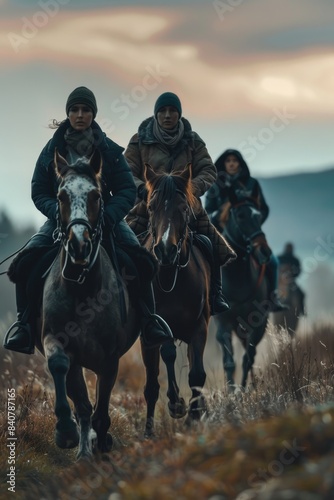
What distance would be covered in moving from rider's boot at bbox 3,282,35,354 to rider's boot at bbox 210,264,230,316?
298cm

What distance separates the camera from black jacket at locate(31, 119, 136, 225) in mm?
11227

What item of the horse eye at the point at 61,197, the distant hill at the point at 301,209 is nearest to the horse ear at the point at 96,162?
the horse eye at the point at 61,197

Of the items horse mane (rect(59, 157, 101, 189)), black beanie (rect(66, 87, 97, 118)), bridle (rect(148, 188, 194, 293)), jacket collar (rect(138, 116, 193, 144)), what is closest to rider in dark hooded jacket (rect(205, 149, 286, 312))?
jacket collar (rect(138, 116, 193, 144))

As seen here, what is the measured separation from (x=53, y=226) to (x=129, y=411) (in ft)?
14.9

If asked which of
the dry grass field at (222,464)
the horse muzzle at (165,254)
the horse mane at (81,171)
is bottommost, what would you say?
the dry grass field at (222,464)

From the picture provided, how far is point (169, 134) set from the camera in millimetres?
13688

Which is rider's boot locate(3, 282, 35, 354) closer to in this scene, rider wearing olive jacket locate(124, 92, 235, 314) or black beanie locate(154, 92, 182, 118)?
rider wearing olive jacket locate(124, 92, 235, 314)

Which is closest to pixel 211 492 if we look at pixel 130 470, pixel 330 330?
pixel 130 470

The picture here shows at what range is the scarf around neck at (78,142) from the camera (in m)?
11.5

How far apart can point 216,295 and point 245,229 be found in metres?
3.87

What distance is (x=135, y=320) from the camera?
11.5 m

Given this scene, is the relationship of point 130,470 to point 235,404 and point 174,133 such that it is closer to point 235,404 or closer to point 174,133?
point 235,404

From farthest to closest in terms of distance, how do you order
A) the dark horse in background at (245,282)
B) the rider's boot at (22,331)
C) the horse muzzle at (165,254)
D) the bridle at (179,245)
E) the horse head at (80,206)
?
the dark horse in background at (245,282) < the bridle at (179,245) < the horse muzzle at (165,254) < the rider's boot at (22,331) < the horse head at (80,206)

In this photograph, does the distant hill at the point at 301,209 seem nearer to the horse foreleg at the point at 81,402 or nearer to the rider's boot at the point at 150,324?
the rider's boot at the point at 150,324
